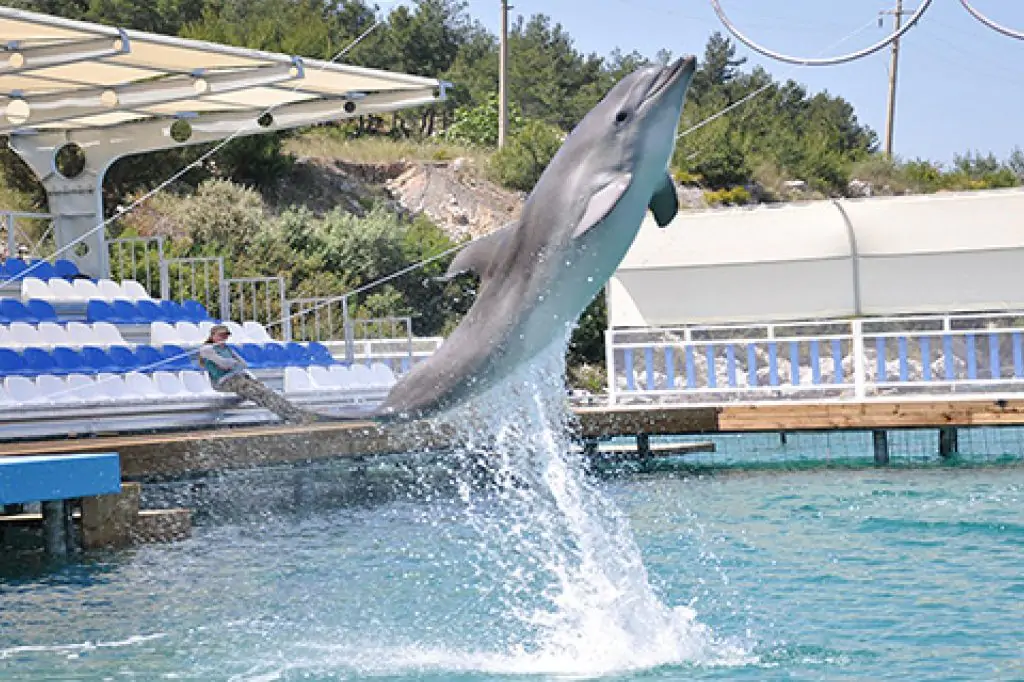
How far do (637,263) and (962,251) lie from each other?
421 cm

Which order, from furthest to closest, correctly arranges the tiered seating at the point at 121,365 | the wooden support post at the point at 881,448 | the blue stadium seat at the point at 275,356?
the wooden support post at the point at 881,448, the blue stadium seat at the point at 275,356, the tiered seating at the point at 121,365

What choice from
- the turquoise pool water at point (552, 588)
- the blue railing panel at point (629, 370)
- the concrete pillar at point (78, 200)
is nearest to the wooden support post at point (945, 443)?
the turquoise pool water at point (552, 588)

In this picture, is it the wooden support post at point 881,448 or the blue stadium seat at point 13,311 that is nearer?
the blue stadium seat at point 13,311

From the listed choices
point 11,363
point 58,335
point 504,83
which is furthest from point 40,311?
point 504,83

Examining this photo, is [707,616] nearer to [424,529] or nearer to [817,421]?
[424,529]

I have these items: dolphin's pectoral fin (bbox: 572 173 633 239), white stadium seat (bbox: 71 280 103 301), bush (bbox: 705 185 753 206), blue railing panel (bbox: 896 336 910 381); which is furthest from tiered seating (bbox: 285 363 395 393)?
bush (bbox: 705 185 753 206)

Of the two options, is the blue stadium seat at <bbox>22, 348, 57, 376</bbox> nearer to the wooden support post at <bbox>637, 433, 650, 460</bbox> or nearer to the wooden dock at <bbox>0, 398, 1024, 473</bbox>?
the wooden dock at <bbox>0, 398, 1024, 473</bbox>

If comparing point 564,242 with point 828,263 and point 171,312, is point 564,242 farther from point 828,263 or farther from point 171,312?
point 828,263

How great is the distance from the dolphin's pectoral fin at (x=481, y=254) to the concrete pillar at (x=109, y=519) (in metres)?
5.81

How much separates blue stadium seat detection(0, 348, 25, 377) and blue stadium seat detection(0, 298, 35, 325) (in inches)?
48.2

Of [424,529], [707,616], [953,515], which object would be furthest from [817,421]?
[707,616]

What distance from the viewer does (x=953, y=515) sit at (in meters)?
10.4

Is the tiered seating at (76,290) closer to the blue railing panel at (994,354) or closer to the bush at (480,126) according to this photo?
the blue railing panel at (994,354)

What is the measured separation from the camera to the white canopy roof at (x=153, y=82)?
13109 millimetres
